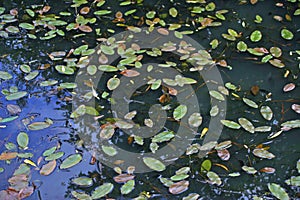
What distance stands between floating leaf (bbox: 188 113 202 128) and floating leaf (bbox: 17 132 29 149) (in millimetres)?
683

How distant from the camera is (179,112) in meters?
1.78

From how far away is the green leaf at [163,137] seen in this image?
168cm

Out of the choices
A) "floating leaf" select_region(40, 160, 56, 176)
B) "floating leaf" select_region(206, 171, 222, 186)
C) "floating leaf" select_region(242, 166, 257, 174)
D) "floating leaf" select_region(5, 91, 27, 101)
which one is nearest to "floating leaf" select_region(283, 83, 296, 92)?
"floating leaf" select_region(242, 166, 257, 174)

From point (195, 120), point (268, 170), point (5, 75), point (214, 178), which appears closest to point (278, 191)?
point (268, 170)

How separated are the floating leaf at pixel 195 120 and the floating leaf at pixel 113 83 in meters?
0.40

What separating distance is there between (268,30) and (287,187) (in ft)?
3.43

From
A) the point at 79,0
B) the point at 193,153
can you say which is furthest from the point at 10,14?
the point at 193,153

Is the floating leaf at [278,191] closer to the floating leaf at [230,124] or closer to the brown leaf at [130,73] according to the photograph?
the floating leaf at [230,124]

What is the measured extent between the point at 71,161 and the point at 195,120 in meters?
0.55

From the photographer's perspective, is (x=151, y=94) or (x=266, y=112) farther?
(x=151, y=94)

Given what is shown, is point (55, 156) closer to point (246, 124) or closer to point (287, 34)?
point (246, 124)

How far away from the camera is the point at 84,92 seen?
6.26ft

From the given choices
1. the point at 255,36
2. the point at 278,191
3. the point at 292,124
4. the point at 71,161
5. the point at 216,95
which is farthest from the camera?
the point at 255,36

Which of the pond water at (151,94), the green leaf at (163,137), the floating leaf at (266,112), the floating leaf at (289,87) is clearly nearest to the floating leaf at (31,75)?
the pond water at (151,94)
